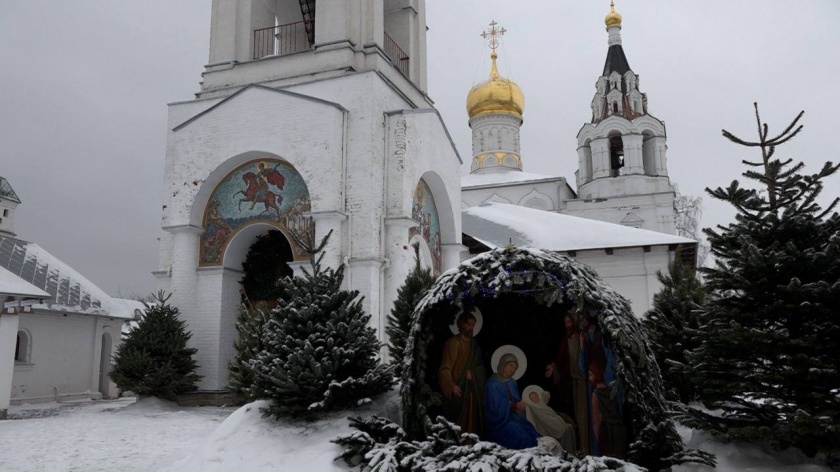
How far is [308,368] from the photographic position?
22.2 feet

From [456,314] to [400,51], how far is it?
10.9 meters

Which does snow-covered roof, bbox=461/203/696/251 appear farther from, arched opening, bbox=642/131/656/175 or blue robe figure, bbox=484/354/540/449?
arched opening, bbox=642/131/656/175

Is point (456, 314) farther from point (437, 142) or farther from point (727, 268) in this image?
point (437, 142)

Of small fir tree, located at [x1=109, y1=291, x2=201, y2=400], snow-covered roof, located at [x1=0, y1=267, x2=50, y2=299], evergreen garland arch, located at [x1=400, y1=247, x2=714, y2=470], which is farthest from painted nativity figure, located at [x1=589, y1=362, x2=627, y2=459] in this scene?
snow-covered roof, located at [x1=0, y1=267, x2=50, y2=299]

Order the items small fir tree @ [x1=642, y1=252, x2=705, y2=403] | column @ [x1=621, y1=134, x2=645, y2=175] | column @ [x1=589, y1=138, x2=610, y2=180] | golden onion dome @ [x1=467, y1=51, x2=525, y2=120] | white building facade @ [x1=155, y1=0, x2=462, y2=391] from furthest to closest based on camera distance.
Result: golden onion dome @ [x1=467, y1=51, x2=525, y2=120], column @ [x1=589, y1=138, x2=610, y2=180], column @ [x1=621, y1=134, x2=645, y2=175], white building facade @ [x1=155, y1=0, x2=462, y2=391], small fir tree @ [x1=642, y1=252, x2=705, y2=403]

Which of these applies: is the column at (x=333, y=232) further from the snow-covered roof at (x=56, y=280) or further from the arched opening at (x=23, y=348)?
the snow-covered roof at (x=56, y=280)

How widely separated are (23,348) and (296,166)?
8163 mm

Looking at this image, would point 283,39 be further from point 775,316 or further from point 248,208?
point 775,316

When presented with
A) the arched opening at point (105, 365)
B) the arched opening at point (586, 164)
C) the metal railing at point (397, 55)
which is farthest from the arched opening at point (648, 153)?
the arched opening at point (105, 365)

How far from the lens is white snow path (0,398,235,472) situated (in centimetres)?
695

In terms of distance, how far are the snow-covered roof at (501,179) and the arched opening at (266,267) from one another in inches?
763

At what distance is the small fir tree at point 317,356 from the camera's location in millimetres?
6715

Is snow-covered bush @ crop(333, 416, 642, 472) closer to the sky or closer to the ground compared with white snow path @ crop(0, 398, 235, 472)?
closer to the sky

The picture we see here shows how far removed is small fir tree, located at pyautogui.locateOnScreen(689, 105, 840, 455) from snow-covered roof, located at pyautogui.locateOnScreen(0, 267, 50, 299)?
36.0ft
